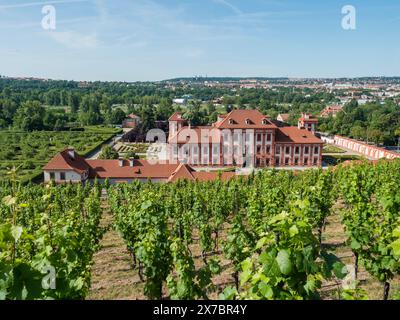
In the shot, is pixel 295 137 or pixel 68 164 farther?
pixel 295 137

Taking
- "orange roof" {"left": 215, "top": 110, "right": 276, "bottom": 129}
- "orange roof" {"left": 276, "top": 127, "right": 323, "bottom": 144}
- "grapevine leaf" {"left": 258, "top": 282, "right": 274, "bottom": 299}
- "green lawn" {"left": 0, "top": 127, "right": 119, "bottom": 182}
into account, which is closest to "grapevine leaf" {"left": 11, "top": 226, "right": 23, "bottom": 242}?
"grapevine leaf" {"left": 258, "top": 282, "right": 274, "bottom": 299}

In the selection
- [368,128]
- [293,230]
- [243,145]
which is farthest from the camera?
[368,128]

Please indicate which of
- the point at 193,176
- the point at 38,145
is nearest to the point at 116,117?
the point at 38,145

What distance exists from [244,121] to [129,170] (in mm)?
18515

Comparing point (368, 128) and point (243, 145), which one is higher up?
point (368, 128)

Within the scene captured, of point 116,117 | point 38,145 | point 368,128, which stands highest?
point 116,117

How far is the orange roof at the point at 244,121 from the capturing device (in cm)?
5222

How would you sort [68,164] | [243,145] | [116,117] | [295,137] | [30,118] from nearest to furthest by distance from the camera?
[68,164] → [243,145] → [295,137] → [30,118] → [116,117]

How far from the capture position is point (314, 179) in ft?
105

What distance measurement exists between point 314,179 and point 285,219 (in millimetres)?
28888

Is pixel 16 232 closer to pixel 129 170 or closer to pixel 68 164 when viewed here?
pixel 129 170

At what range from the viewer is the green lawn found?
171 ft

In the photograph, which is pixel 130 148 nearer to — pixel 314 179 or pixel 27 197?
pixel 27 197

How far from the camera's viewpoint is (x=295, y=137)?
54938 mm
